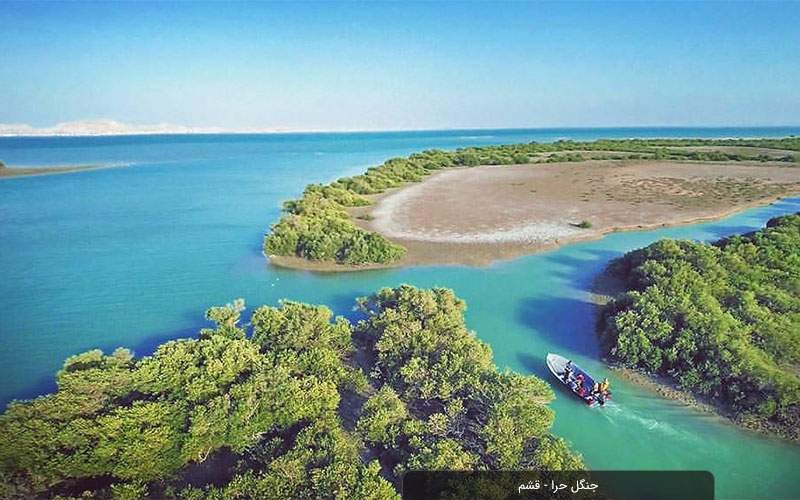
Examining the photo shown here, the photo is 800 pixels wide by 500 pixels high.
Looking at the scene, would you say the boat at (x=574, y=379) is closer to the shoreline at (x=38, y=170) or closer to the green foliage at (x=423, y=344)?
the green foliage at (x=423, y=344)

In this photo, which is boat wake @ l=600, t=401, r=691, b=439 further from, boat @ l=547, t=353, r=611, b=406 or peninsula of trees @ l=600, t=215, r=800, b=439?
peninsula of trees @ l=600, t=215, r=800, b=439

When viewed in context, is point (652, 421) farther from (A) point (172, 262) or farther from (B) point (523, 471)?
(A) point (172, 262)

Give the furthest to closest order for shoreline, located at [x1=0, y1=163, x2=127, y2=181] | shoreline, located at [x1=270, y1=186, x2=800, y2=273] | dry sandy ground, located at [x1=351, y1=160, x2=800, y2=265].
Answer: shoreline, located at [x1=0, y1=163, x2=127, y2=181]
dry sandy ground, located at [x1=351, y1=160, x2=800, y2=265]
shoreline, located at [x1=270, y1=186, x2=800, y2=273]

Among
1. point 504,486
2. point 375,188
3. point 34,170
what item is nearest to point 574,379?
point 504,486

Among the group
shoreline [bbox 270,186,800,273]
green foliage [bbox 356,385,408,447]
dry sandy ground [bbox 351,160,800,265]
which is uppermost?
dry sandy ground [bbox 351,160,800,265]

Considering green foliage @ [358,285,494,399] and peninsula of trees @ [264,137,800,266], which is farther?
peninsula of trees @ [264,137,800,266]

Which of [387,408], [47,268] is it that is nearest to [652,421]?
[387,408]

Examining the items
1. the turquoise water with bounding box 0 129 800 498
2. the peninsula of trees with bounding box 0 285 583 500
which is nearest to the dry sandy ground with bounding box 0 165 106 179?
the turquoise water with bounding box 0 129 800 498
